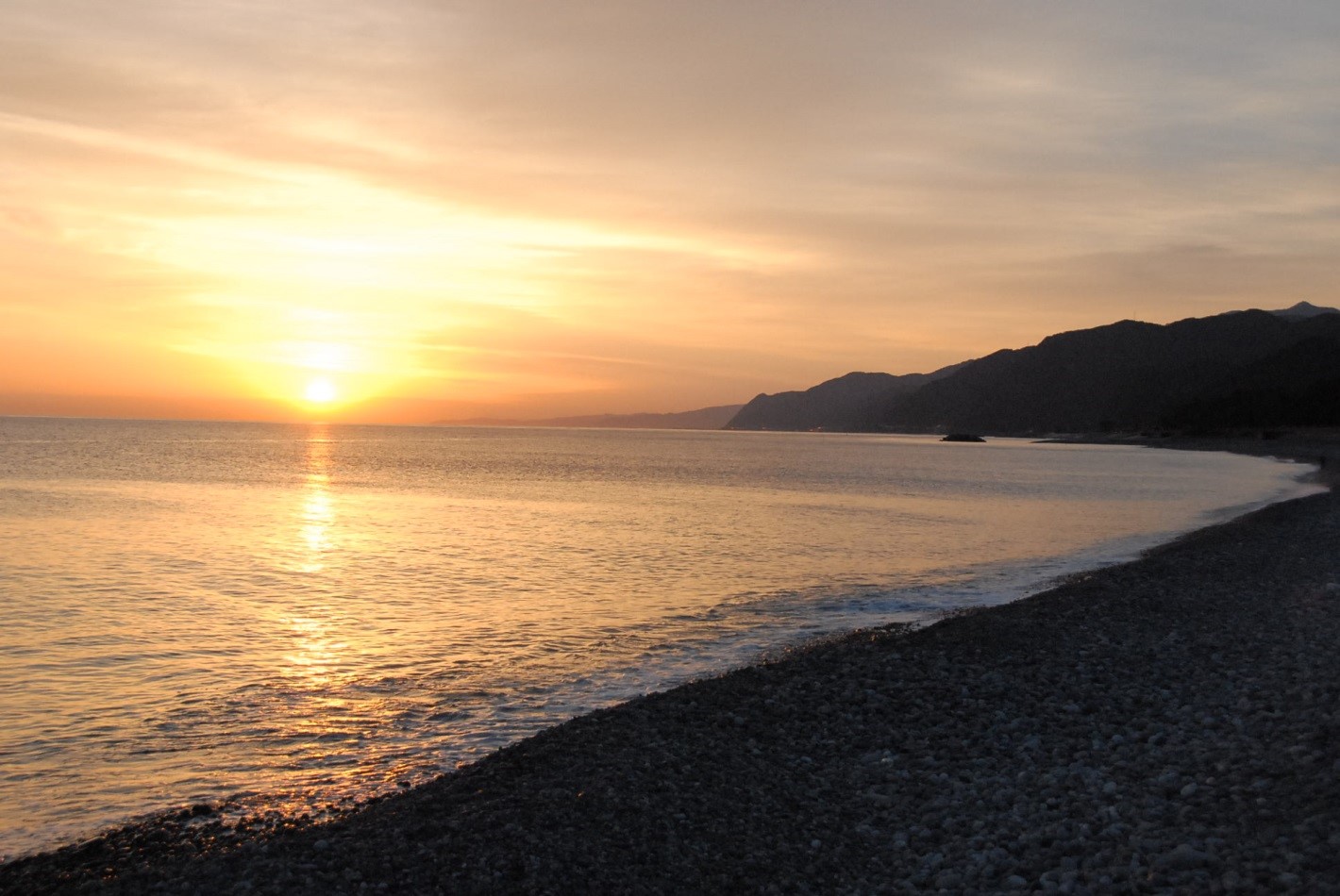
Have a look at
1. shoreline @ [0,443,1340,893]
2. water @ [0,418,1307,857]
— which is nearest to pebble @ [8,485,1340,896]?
shoreline @ [0,443,1340,893]

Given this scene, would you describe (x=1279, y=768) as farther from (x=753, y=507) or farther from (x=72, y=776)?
(x=753, y=507)

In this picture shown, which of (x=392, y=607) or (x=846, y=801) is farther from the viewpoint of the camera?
(x=392, y=607)

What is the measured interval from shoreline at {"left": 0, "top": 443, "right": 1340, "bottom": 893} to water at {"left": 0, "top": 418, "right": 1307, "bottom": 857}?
1690 mm

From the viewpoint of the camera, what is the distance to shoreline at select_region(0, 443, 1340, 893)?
7.64 m

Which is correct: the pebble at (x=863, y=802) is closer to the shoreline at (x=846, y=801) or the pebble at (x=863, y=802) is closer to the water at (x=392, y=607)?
the shoreline at (x=846, y=801)

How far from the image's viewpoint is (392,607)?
2264 cm

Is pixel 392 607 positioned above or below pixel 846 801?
below

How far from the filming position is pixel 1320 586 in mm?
20938

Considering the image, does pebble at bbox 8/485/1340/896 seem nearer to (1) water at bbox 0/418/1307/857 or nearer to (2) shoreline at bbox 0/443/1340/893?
(2) shoreline at bbox 0/443/1340/893

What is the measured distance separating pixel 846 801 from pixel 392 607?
1572 centimetres

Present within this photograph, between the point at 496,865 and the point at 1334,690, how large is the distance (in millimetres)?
10310

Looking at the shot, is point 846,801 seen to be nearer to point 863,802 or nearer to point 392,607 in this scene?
point 863,802

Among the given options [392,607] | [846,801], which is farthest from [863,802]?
[392,607]

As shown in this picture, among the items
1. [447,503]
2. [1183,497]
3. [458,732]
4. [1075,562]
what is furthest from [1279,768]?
[1183,497]
